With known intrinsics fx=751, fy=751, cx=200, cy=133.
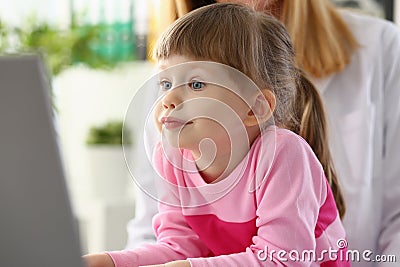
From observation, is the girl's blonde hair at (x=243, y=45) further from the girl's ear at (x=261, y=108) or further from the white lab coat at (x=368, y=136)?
the white lab coat at (x=368, y=136)

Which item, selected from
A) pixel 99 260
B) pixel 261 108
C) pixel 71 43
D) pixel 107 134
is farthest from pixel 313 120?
pixel 107 134

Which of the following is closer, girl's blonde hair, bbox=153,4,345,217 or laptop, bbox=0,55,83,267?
laptop, bbox=0,55,83,267

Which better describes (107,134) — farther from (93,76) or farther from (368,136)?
(368,136)

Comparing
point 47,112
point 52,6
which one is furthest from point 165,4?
point 52,6

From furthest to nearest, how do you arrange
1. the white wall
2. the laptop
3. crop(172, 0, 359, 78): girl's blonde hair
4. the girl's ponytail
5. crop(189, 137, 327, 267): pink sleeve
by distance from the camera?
the white wall, crop(172, 0, 359, 78): girl's blonde hair, the girl's ponytail, crop(189, 137, 327, 267): pink sleeve, the laptop

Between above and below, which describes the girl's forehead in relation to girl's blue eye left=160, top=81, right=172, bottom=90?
above

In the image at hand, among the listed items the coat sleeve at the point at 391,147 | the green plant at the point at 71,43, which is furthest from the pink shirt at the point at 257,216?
the green plant at the point at 71,43

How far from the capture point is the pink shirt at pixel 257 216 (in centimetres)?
72

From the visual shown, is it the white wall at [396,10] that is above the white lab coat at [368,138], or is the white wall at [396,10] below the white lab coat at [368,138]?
below

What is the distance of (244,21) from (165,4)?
25 cm

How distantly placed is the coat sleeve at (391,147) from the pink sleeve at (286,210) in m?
0.45

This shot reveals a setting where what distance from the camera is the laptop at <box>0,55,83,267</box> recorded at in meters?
0.50

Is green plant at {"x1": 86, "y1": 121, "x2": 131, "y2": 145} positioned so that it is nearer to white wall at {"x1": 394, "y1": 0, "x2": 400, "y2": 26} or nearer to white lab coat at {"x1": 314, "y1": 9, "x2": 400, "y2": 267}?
white wall at {"x1": 394, "y1": 0, "x2": 400, "y2": 26}

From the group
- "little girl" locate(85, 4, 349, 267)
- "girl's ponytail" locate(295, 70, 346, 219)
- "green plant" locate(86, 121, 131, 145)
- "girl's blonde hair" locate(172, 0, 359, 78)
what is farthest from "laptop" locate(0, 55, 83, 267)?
"green plant" locate(86, 121, 131, 145)
